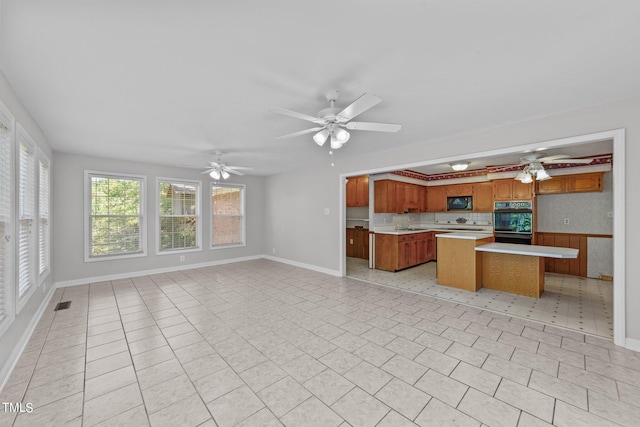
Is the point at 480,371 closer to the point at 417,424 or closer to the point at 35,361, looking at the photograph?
the point at 417,424

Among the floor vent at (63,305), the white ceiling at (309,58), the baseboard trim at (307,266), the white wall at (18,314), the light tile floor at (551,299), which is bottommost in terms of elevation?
the floor vent at (63,305)

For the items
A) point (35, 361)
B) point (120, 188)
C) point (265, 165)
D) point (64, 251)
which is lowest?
point (35, 361)

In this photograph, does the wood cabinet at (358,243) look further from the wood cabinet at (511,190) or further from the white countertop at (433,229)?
the wood cabinet at (511,190)

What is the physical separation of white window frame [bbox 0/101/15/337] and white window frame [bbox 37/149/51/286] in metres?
1.53

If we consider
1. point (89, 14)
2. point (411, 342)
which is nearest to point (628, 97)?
point (411, 342)

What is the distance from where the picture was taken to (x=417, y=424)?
1632 mm

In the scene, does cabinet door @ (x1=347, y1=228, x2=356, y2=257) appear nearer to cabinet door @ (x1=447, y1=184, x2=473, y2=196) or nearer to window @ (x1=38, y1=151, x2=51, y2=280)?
cabinet door @ (x1=447, y1=184, x2=473, y2=196)

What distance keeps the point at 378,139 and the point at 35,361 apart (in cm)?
460

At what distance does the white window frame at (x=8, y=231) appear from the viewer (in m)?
2.16

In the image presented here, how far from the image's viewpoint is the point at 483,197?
6.58m

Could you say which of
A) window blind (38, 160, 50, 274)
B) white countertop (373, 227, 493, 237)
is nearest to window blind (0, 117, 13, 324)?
window blind (38, 160, 50, 274)

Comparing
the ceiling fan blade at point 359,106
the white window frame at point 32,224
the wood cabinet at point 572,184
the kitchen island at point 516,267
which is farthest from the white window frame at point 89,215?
the wood cabinet at point 572,184

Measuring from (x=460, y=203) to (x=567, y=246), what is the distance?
233cm

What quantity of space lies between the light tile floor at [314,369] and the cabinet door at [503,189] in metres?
3.67
